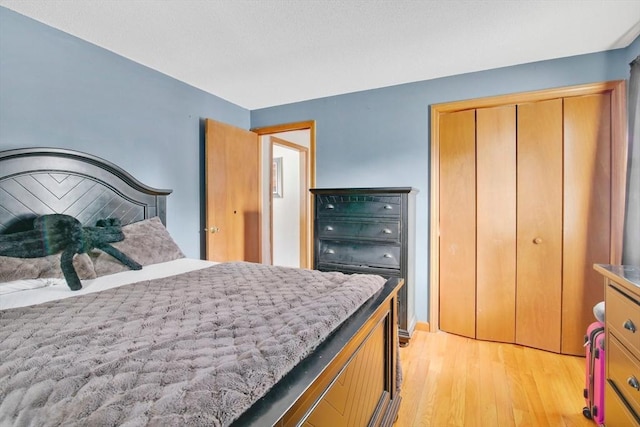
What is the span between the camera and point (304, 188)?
16.3 ft

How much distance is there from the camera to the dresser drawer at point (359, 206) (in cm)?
254

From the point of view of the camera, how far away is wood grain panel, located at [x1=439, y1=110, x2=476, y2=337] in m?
2.71

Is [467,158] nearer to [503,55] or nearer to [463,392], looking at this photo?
[503,55]

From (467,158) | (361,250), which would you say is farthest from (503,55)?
(361,250)

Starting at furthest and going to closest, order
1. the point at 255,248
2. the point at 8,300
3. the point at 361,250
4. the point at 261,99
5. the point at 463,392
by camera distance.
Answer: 1. the point at 255,248
2. the point at 261,99
3. the point at 361,250
4. the point at 463,392
5. the point at 8,300

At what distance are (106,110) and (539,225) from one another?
3.47m

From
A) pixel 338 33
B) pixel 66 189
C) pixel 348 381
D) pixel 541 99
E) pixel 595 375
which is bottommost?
pixel 595 375

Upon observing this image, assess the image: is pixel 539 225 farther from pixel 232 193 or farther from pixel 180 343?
pixel 232 193

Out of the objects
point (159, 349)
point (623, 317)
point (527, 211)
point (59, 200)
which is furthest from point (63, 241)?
point (527, 211)

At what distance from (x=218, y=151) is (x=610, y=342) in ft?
10.4

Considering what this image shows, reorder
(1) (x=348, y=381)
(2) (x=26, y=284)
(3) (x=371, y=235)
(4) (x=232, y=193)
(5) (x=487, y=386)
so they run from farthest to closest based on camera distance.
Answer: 1. (4) (x=232, y=193)
2. (3) (x=371, y=235)
3. (5) (x=487, y=386)
4. (2) (x=26, y=284)
5. (1) (x=348, y=381)

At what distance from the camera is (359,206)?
264cm

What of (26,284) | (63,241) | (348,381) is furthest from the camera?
(63,241)

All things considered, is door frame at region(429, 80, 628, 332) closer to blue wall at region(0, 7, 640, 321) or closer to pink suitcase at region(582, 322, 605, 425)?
blue wall at region(0, 7, 640, 321)
